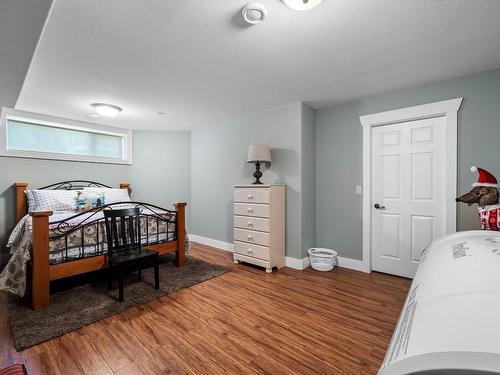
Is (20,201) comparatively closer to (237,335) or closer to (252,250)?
(252,250)

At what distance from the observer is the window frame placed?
341 cm

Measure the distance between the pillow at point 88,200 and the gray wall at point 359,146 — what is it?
3287 millimetres

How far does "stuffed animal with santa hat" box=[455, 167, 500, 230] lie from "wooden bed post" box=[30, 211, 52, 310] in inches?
146

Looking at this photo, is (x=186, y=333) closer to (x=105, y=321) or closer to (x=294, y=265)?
(x=105, y=321)

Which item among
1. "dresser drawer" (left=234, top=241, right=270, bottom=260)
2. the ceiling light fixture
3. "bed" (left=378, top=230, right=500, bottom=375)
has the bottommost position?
"dresser drawer" (left=234, top=241, right=270, bottom=260)

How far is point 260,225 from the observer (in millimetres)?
3203

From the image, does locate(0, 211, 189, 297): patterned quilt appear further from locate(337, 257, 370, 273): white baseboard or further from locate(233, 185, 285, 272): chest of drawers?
locate(337, 257, 370, 273): white baseboard

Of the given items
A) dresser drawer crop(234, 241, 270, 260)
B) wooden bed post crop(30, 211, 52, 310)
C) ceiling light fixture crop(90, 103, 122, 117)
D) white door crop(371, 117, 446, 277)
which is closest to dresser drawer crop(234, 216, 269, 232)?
dresser drawer crop(234, 241, 270, 260)

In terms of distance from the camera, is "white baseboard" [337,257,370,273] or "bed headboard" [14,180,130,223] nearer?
"white baseboard" [337,257,370,273]

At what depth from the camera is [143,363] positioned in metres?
1.54

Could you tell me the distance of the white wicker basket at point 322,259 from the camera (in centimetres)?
314

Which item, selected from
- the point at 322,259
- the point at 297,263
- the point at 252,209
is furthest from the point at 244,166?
the point at 322,259

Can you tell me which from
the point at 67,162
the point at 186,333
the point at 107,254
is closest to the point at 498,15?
the point at 186,333

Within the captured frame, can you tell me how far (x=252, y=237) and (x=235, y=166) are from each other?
4.34ft
